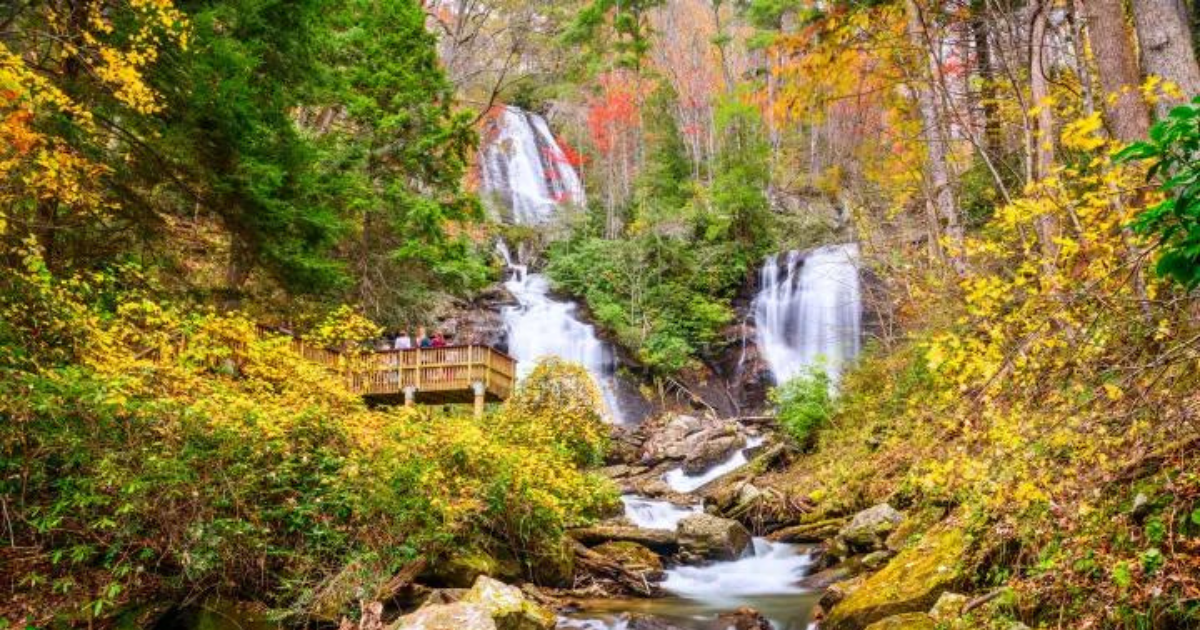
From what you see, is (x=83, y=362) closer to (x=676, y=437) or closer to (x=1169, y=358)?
(x=1169, y=358)

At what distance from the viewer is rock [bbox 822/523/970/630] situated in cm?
541

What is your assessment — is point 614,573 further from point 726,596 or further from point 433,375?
point 433,375

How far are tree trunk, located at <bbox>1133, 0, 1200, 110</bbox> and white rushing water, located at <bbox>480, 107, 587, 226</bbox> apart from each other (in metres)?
27.9

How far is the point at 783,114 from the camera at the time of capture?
22.5 ft

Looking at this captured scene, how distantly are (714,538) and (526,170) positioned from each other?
28.3 m

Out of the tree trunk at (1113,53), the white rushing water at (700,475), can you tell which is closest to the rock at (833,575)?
the tree trunk at (1113,53)

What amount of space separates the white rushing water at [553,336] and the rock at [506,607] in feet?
54.4

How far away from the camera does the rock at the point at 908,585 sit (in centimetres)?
541

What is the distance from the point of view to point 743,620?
7.28 meters

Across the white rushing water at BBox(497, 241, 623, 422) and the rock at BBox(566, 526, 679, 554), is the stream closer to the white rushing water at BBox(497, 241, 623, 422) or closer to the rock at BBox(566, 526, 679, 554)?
the rock at BBox(566, 526, 679, 554)

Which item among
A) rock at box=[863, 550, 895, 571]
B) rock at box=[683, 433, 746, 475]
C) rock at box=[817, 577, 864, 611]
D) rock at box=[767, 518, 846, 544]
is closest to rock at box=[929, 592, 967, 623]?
rock at box=[817, 577, 864, 611]

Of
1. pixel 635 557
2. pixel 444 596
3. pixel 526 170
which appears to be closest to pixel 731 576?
pixel 635 557

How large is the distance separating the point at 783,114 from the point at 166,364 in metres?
5.90

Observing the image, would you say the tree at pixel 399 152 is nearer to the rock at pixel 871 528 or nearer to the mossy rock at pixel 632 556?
the mossy rock at pixel 632 556
